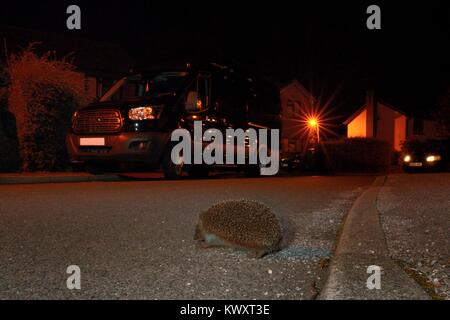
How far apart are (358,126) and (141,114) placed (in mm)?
43443

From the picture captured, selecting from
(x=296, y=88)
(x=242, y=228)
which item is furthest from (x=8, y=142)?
(x=296, y=88)

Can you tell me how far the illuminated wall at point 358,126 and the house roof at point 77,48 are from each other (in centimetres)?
2541

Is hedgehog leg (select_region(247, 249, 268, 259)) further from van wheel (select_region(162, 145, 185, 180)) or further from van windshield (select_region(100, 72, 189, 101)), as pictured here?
van windshield (select_region(100, 72, 189, 101))

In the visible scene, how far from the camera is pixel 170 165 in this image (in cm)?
1228

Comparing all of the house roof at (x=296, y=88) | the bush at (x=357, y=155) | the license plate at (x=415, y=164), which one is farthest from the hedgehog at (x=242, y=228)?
the house roof at (x=296, y=88)

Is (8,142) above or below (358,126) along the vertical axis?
below

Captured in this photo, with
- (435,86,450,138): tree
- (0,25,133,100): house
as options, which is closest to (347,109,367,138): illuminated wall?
(435,86,450,138): tree

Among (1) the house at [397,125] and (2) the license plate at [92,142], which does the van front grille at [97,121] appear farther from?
(1) the house at [397,125]

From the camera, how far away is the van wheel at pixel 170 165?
Result: 12.1 metres

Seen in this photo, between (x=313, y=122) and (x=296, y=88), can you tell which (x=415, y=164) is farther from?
(x=296, y=88)

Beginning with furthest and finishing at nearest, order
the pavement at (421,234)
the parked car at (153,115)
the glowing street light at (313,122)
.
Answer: the glowing street light at (313,122), the parked car at (153,115), the pavement at (421,234)

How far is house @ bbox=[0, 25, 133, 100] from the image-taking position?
98.7 feet
